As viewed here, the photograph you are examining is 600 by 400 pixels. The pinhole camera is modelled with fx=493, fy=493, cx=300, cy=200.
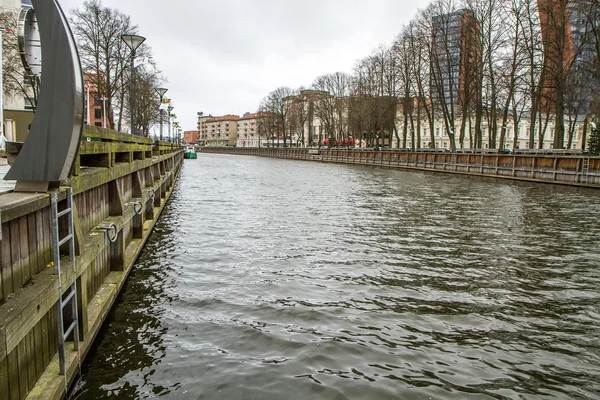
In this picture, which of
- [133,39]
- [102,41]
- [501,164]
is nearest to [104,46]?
[102,41]

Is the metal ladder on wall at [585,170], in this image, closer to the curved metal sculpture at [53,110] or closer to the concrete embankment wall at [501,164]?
the concrete embankment wall at [501,164]

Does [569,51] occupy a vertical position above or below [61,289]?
above

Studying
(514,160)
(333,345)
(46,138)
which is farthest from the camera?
(514,160)

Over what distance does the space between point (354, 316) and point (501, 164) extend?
35.3 m

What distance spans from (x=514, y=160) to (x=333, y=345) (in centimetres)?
3503

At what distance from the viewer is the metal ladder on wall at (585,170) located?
1176 inches

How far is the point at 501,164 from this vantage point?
127 ft

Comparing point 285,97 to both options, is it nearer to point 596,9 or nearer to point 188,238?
point 596,9

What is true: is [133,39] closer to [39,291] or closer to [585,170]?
[39,291]

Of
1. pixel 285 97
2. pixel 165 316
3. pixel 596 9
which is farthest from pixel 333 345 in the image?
pixel 285 97

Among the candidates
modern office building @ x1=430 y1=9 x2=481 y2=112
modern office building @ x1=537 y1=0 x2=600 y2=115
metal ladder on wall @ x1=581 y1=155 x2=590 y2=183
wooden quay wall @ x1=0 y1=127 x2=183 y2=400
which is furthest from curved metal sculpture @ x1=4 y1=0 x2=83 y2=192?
modern office building @ x1=430 y1=9 x2=481 y2=112

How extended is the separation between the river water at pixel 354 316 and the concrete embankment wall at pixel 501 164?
18472mm

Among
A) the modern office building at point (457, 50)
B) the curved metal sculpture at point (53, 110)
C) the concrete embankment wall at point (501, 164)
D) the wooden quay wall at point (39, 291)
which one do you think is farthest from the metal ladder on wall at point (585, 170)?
the curved metal sculpture at point (53, 110)

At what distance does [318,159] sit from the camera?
3233 inches
